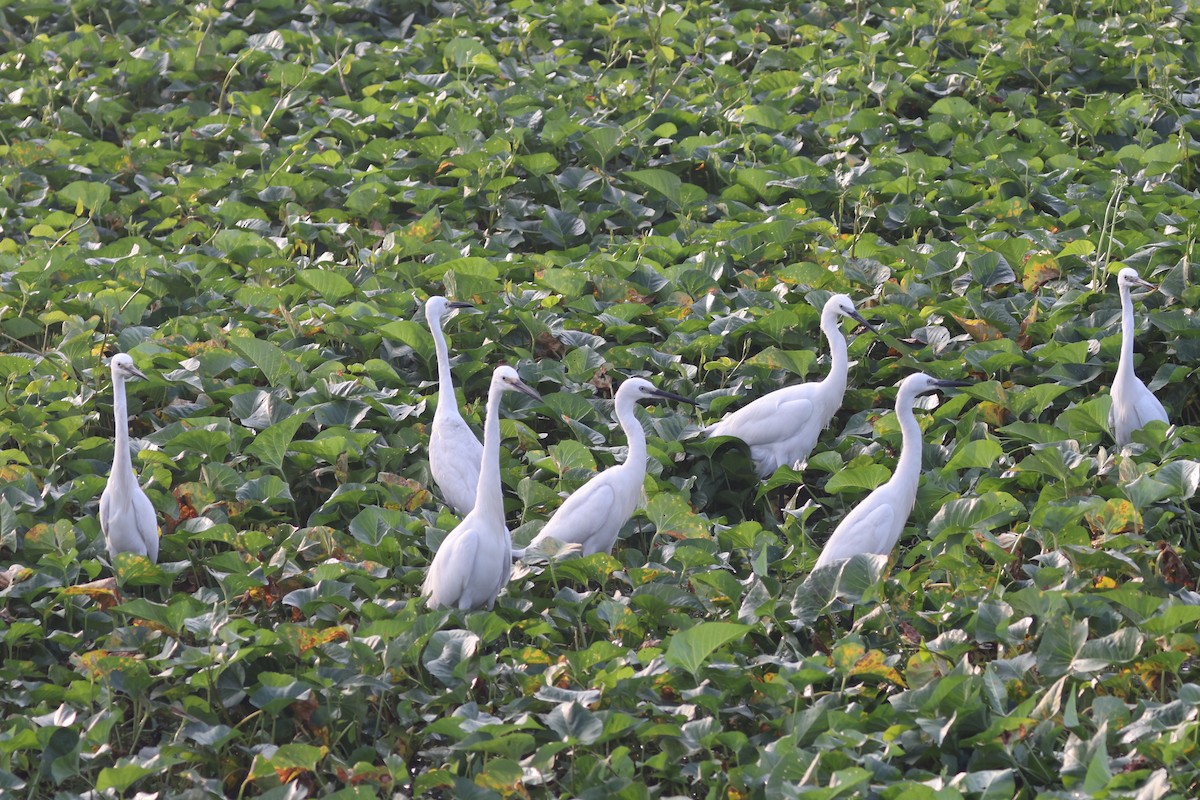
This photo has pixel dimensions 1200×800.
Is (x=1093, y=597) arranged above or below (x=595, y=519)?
above

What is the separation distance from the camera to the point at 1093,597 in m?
4.79

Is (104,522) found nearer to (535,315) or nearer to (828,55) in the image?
(535,315)

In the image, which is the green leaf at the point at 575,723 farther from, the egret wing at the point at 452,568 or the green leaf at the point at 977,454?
the green leaf at the point at 977,454

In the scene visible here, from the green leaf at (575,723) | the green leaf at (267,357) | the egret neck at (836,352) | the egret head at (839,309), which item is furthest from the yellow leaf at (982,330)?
the green leaf at (575,723)

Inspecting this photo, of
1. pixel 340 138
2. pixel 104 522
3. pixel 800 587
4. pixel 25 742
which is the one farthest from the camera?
pixel 340 138

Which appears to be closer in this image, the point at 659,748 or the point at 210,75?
the point at 659,748

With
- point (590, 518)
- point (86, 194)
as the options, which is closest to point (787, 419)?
point (590, 518)

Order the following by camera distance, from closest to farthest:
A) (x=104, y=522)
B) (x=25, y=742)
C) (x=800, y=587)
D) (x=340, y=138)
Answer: (x=25, y=742) < (x=800, y=587) < (x=104, y=522) < (x=340, y=138)

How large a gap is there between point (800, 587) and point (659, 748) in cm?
77

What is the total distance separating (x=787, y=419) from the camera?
6543mm

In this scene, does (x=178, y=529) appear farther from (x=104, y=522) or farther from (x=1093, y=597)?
(x=1093, y=597)

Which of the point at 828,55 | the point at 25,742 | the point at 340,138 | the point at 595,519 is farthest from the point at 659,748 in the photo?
the point at 828,55

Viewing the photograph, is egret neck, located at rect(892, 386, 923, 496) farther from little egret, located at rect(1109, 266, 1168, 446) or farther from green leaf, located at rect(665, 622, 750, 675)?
green leaf, located at rect(665, 622, 750, 675)

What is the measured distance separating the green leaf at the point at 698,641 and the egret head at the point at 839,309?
2568 millimetres
